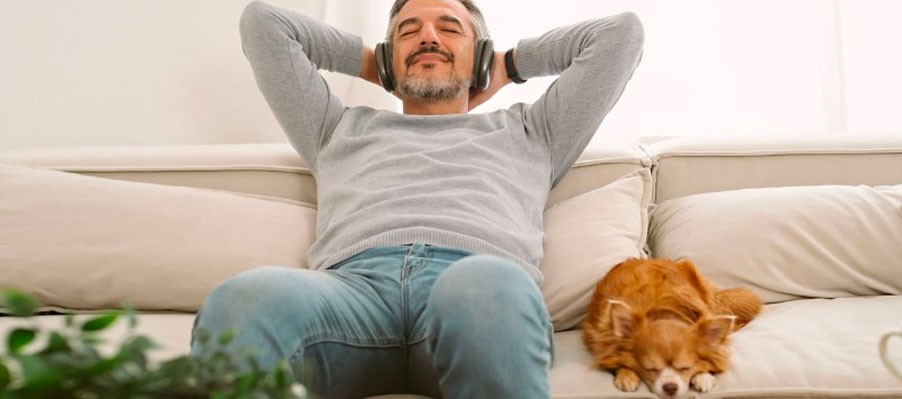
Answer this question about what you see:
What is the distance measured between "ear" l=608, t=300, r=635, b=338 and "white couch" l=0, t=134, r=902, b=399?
0.28 ft

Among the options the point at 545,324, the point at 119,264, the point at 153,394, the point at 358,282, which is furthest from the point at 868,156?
the point at 153,394

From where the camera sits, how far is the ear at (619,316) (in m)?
1.42

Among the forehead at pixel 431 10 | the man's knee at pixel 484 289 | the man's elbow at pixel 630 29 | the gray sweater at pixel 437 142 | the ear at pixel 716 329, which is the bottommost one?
the ear at pixel 716 329

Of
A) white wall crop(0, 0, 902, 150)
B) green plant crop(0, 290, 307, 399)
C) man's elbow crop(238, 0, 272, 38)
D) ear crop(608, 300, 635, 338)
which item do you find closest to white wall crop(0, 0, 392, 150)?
white wall crop(0, 0, 902, 150)

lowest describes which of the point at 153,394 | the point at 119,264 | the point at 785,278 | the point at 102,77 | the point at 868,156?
the point at 785,278

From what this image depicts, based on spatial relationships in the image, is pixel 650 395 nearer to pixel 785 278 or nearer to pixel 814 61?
pixel 785 278

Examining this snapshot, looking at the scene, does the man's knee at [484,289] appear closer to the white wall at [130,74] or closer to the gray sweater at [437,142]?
the gray sweater at [437,142]

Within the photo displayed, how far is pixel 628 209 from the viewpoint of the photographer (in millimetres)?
1779

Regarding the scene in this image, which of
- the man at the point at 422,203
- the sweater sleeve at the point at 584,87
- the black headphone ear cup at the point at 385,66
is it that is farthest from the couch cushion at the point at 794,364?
the black headphone ear cup at the point at 385,66

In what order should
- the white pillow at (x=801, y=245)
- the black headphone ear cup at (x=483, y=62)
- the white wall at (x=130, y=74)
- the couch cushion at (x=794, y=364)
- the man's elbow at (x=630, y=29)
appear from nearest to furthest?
the couch cushion at (x=794, y=364) → the white pillow at (x=801, y=245) → the man's elbow at (x=630, y=29) → the black headphone ear cup at (x=483, y=62) → the white wall at (x=130, y=74)

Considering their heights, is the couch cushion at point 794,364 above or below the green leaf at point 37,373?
below

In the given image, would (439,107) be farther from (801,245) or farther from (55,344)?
(55,344)

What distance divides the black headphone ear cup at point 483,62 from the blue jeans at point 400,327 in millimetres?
719

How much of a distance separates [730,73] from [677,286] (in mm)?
1102
